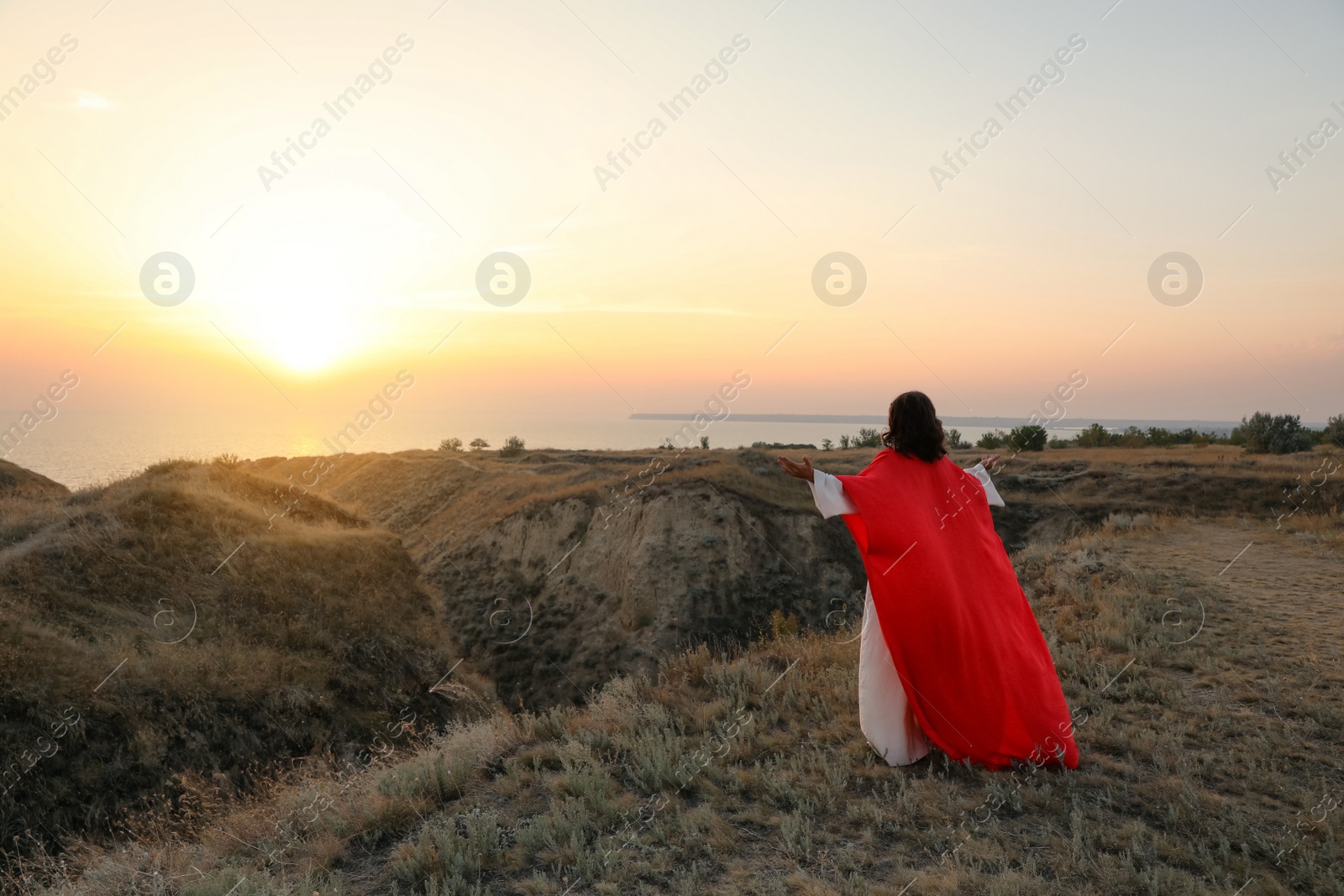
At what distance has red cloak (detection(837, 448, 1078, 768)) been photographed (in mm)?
5074

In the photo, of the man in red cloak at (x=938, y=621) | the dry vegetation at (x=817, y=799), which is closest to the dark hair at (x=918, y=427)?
the man in red cloak at (x=938, y=621)

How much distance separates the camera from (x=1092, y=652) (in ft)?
25.5

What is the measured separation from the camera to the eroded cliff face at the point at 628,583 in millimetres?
20734

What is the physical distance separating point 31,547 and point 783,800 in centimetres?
1891

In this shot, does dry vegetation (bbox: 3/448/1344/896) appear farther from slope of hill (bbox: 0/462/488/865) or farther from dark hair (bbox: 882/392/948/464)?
slope of hill (bbox: 0/462/488/865)

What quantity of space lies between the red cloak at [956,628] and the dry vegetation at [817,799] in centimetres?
33

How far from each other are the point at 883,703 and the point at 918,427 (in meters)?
2.30

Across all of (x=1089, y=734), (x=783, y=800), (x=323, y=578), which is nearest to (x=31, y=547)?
(x=323, y=578)

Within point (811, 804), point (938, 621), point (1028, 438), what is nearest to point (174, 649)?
point (811, 804)

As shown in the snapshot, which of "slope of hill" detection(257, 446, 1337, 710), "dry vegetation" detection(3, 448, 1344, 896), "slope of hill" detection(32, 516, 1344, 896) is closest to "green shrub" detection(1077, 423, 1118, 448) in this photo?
"slope of hill" detection(257, 446, 1337, 710)

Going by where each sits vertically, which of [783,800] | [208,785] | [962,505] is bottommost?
[208,785]

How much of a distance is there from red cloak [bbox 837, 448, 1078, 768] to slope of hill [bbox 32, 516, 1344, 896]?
1.10ft

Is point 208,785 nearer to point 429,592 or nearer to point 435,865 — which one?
point 435,865

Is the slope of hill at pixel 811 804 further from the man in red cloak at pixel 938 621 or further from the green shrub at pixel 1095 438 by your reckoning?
the green shrub at pixel 1095 438
